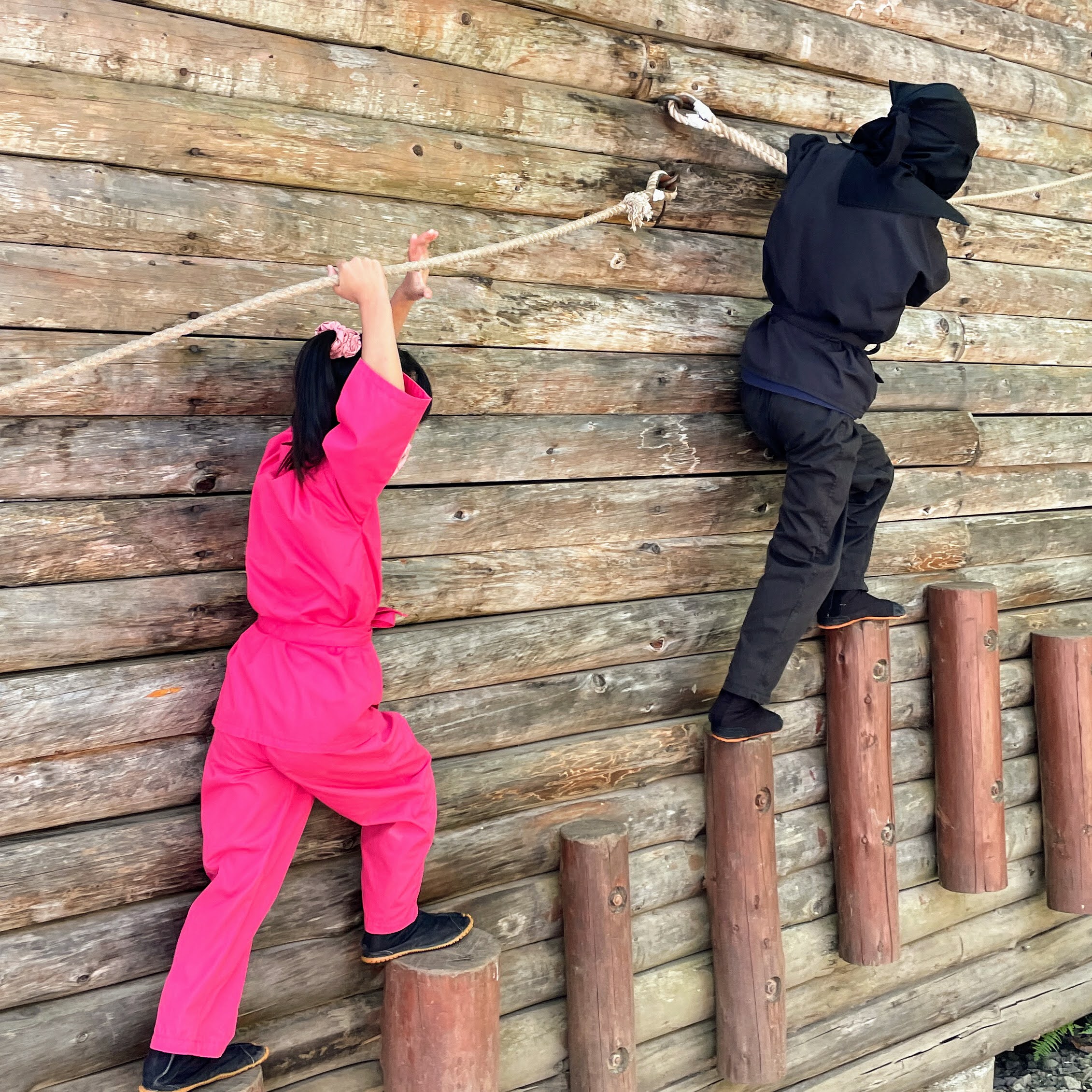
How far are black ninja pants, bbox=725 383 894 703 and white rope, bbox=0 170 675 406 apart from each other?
625 millimetres

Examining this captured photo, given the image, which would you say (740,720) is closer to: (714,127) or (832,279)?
(832,279)

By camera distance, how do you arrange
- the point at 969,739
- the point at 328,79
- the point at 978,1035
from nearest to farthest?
1. the point at 328,79
2. the point at 969,739
3. the point at 978,1035

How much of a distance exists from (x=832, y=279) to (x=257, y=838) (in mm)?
2082

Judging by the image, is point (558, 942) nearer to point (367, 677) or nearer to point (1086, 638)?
point (367, 677)

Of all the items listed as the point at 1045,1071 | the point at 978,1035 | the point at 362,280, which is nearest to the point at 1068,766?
the point at 978,1035

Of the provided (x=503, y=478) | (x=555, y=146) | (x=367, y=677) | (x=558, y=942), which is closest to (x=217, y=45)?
(x=555, y=146)

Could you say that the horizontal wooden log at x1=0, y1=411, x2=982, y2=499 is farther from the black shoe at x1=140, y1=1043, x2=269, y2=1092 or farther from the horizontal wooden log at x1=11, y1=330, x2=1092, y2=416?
the black shoe at x1=140, y1=1043, x2=269, y2=1092

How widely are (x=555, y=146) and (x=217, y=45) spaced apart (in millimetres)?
938

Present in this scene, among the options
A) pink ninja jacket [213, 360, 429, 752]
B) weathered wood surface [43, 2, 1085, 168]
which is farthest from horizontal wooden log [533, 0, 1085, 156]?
pink ninja jacket [213, 360, 429, 752]

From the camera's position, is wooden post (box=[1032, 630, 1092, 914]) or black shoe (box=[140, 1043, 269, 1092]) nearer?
black shoe (box=[140, 1043, 269, 1092])

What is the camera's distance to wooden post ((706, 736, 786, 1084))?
335cm

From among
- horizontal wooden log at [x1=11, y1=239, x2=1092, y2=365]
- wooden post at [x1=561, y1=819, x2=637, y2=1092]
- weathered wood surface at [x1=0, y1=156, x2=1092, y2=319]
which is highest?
weathered wood surface at [x1=0, y1=156, x2=1092, y2=319]

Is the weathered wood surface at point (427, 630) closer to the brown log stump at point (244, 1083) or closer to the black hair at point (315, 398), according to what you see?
the black hair at point (315, 398)

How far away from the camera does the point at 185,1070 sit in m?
2.40
